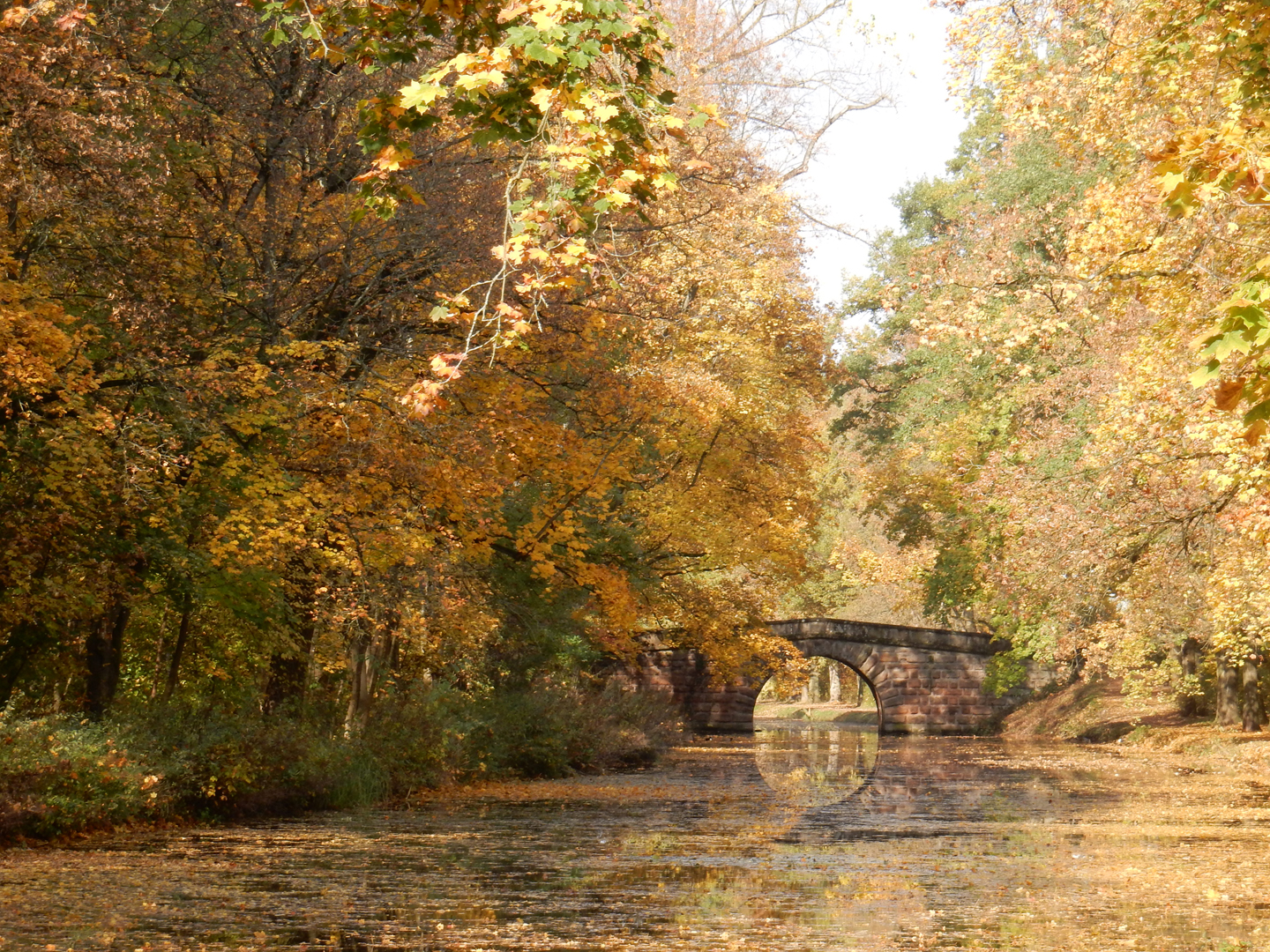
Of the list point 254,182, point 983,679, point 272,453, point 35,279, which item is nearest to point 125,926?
point 35,279

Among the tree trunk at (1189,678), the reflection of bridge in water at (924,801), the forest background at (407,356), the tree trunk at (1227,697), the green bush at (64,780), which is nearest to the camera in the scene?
the forest background at (407,356)

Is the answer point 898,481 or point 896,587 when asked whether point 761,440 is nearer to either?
point 898,481

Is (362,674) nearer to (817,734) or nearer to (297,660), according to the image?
(297,660)

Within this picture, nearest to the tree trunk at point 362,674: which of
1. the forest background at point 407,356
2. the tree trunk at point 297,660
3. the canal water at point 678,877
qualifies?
the forest background at point 407,356

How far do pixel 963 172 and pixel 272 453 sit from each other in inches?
1257

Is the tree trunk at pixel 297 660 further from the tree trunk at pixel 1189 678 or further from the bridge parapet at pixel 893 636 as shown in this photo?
the bridge parapet at pixel 893 636

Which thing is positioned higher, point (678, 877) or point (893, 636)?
point (893, 636)

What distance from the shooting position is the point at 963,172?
41938 mm

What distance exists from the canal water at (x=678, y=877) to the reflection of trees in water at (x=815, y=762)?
1377 millimetres

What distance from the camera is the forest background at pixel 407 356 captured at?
6203 mm

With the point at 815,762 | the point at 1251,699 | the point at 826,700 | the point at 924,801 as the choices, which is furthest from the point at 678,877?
Result: the point at 826,700

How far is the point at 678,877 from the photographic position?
9766 millimetres

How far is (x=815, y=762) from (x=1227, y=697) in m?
9.14

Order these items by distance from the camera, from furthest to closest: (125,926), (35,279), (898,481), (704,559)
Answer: (898,481) < (704,559) < (35,279) < (125,926)
